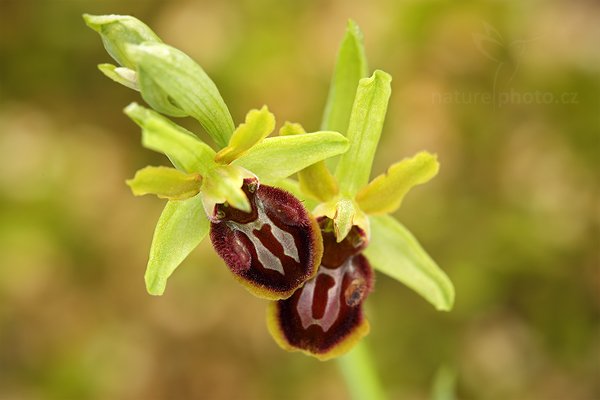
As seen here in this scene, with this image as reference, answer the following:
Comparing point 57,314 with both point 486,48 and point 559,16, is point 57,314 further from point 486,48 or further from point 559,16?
point 559,16

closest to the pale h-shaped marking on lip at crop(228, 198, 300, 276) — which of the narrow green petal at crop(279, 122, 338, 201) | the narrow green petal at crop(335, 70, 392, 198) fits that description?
the narrow green petal at crop(279, 122, 338, 201)

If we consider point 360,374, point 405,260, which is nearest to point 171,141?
point 405,260

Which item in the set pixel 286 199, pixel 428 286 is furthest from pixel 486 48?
pixel 286 199

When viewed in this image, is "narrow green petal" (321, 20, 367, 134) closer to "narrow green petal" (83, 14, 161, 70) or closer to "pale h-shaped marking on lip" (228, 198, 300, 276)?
"pale h-shaped marking on lip" (228, 198, 300, 276)

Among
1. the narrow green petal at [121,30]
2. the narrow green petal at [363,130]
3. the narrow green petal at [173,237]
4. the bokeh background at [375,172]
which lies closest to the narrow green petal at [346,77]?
the narrow green petal at [363,130]

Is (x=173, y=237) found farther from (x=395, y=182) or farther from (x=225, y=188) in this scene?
(x=395, y=182)

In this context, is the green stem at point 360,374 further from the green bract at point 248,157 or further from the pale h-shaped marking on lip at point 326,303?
the pale h-shaped marking on lip at point 326,303
